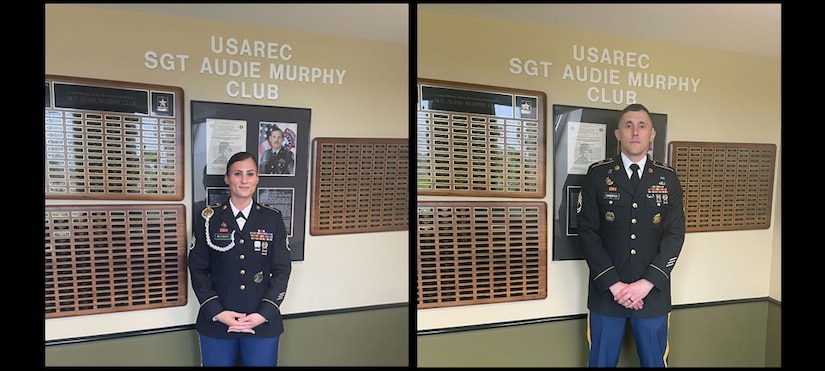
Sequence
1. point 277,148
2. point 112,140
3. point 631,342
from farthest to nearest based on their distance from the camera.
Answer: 1. point 631,342
2. point 277,148
3. point 112,140

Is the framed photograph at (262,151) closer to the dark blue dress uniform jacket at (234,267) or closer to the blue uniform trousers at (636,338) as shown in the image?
the dark blue dress uniform jacket at (234,267)

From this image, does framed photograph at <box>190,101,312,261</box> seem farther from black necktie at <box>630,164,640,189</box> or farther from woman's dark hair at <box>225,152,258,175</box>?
black necktie at <box>630,164,640,189</box>

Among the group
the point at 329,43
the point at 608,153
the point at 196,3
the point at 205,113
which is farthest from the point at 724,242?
the point at 196,3

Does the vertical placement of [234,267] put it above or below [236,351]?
above

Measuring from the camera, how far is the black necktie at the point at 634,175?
1.31m

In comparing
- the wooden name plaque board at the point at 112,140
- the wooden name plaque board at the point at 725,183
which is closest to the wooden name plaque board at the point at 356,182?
the wooden name plaque board at the point at 112,140

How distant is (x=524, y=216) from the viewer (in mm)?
1387

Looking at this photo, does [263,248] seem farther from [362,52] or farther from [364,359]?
[362,52]

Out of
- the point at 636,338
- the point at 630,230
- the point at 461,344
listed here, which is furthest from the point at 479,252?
the point at 636,338

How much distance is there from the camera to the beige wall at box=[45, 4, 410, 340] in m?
1.25

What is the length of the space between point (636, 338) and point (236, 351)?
Answer: 3.98 feet

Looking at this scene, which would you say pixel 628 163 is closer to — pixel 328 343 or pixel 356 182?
pixel 356 182

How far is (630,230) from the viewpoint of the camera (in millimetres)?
1298

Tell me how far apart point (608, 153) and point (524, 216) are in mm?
338
